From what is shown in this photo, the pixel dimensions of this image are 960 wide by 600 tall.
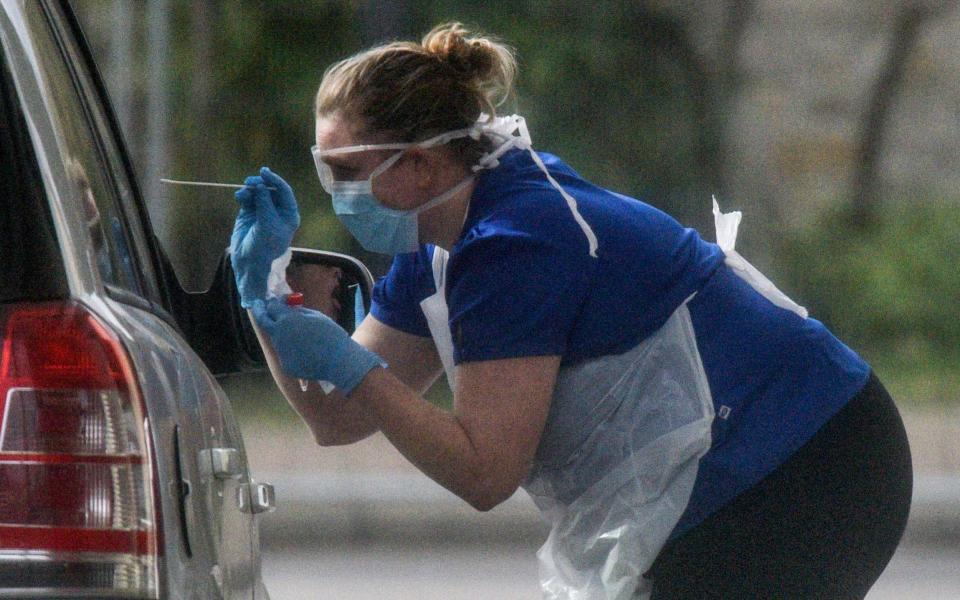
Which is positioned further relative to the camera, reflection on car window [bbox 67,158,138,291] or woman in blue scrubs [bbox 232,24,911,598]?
woman in blue scrubs [bbox 232,24,911,598]

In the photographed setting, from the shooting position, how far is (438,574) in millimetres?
6785

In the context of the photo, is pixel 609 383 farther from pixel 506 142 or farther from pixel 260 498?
pixel 260 498

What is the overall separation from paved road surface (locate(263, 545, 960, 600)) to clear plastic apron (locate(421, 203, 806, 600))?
4053mm

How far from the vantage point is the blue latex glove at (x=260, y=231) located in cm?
245

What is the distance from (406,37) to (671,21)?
11.7ft

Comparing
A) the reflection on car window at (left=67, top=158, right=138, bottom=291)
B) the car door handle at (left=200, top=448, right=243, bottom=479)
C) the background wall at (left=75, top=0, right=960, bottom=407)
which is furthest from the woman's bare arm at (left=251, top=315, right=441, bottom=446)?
the background wall at (left=75, top=0, right=960, bottom=407)

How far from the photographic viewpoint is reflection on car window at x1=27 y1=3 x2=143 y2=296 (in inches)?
66.5

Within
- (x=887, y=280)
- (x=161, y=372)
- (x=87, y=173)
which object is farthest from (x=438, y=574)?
(x=887, y=280)

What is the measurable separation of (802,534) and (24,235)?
1168 millimetres

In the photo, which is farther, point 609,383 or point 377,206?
point 377,206

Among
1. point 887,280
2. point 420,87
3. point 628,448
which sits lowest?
point 887,280

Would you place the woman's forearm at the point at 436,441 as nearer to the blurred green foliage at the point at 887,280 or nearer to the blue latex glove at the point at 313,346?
the blue latex glove at the point at 313,346

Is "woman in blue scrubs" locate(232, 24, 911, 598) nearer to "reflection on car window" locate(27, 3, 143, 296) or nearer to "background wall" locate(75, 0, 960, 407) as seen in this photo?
"reflection on car window" locate(27, 3, 143, 296)

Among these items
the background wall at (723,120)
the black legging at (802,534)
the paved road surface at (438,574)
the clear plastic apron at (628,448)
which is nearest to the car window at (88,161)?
the clear plastic apron at (628,448)
